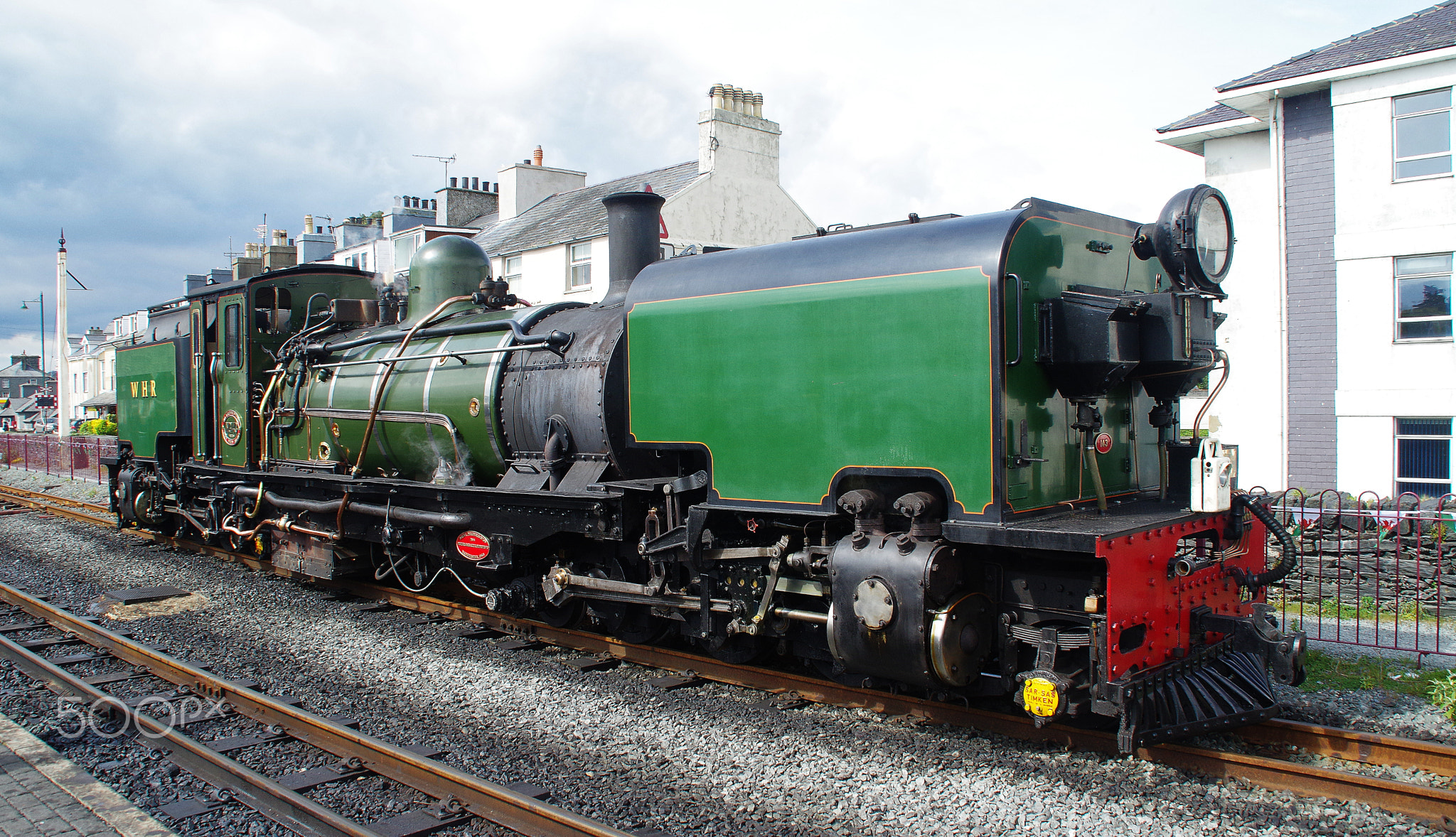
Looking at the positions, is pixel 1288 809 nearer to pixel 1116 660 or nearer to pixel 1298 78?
pixel 1116 660

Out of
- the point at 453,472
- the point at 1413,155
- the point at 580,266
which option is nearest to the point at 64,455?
the point at 580,266

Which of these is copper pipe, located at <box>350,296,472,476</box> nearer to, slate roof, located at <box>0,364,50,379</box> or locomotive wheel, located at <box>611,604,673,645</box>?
locomotive wheel, located at <box>611,604,673,645</box>

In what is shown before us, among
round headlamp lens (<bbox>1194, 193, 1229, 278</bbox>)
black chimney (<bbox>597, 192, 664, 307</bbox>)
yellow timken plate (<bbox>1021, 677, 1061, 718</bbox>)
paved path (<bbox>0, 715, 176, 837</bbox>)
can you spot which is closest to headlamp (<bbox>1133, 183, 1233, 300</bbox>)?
round headlamp lens (<bbox>1194, 193, 1229, 278</bbox>)

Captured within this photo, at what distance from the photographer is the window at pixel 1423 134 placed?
41.8 ft

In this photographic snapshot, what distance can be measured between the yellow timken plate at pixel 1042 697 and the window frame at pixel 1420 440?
11272 millimetres

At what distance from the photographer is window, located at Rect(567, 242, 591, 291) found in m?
22.4

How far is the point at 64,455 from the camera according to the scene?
2361 cm

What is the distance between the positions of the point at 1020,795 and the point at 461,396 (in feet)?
17.0

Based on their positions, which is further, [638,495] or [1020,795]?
[638,495]

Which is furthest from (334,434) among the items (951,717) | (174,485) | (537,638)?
(951,717)

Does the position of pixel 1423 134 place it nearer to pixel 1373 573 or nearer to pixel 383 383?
pixel 1373 573

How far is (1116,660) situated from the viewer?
13.6ft

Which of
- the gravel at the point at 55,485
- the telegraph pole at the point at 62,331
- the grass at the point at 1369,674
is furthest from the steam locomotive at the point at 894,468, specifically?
the telegraph pole at the point at 62,331

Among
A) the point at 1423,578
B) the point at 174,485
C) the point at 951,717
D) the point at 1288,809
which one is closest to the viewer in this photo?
the point at 1288,809
